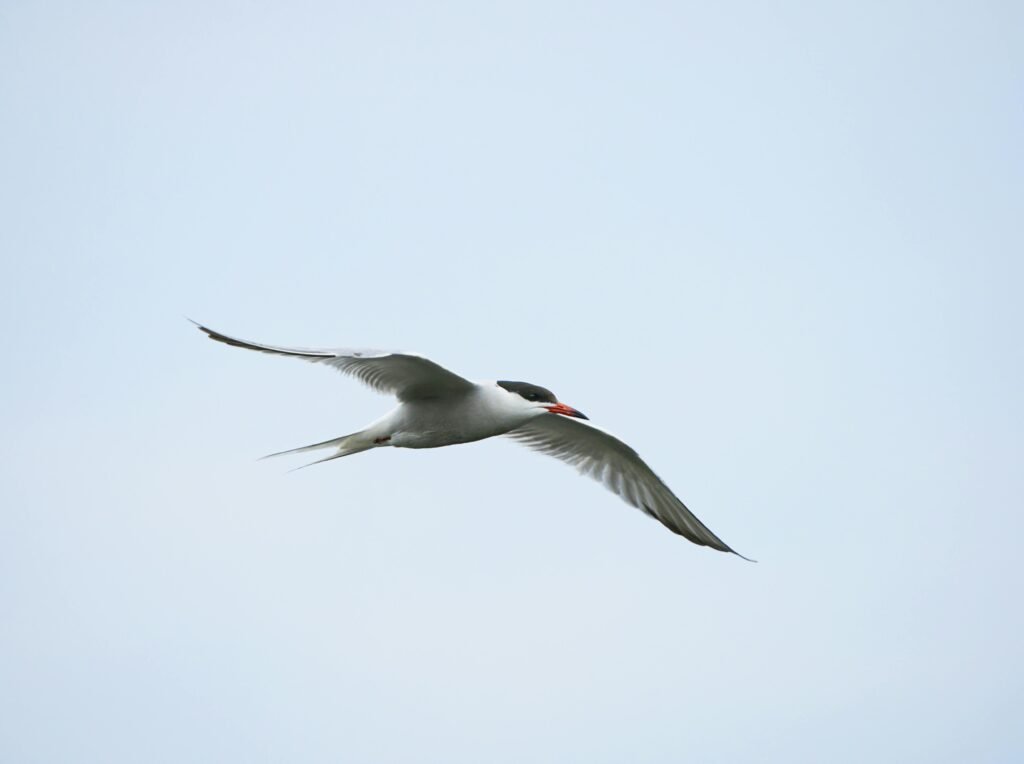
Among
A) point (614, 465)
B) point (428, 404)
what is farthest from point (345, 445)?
point (614, 465)

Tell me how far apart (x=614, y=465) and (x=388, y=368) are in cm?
352

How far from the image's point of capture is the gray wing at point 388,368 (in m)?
9.60

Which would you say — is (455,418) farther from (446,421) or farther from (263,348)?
(263,348)

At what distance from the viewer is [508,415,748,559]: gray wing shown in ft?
41.8

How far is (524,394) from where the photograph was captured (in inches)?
437

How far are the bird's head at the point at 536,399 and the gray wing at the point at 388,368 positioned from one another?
0.41 metres

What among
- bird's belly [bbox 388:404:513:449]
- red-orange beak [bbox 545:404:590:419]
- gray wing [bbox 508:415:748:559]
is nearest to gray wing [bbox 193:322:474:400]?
bird's belly [bbox 388:404:513:449]

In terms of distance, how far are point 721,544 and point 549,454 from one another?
6.64ft

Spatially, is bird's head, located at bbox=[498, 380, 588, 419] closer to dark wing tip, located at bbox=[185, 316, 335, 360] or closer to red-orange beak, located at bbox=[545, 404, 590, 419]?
red-orange beak, located at bbox=[545, 404, 590, 419]

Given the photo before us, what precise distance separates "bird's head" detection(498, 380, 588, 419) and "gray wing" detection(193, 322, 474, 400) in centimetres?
41

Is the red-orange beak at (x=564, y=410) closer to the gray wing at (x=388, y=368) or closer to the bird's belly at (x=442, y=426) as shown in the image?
the bird's belly at (x=442, y=426)

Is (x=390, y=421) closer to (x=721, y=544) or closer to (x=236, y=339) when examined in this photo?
(x=236, y=339)

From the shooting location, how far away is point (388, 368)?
34.7ft

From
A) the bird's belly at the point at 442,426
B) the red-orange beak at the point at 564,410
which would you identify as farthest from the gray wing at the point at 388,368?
the red-orange beak at the point at 564,410
